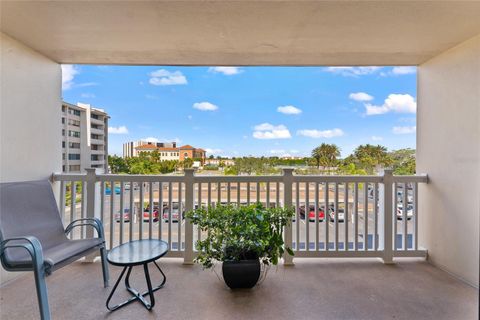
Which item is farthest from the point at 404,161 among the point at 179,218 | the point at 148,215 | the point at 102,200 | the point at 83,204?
the point at 83,204

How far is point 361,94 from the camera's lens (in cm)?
327

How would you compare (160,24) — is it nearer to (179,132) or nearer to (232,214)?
(179,132)

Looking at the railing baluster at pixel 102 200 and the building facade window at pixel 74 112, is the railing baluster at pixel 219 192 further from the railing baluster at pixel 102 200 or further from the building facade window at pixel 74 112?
the building facade window at pixel 74 112

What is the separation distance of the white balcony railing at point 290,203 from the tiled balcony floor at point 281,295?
0.28m

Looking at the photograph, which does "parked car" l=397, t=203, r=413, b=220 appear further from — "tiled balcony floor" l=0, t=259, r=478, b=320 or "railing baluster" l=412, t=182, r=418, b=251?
"tiled balcony floor" l=0, t=259, r=478, b=320

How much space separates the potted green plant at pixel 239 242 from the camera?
208cm

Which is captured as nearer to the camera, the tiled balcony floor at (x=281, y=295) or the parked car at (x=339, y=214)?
the tiled balcony floor at (x=281, y=295)

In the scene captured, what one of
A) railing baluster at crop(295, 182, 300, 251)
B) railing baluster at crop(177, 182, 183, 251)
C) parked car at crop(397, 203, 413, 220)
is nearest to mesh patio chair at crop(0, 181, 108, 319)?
railing baluster at crop(177, 182, 183, 251)

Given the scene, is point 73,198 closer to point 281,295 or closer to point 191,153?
point 191,153

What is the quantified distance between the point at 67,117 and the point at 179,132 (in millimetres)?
1479

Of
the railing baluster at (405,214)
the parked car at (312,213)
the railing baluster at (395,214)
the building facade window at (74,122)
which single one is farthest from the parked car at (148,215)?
the railing baluster at (405,214)

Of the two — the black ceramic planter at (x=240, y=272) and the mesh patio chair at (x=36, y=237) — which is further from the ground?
the mesh patio chair at (x=36, y=237)

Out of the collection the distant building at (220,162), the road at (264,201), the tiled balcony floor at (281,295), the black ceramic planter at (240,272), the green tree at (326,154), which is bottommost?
the tiled balcony floor at (281,295)

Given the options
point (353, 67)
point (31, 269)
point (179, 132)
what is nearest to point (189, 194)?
point (179, 132)
